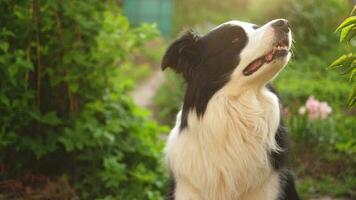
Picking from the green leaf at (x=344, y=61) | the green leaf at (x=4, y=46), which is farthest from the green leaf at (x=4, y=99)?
the green leaf at (x=344, y=61)

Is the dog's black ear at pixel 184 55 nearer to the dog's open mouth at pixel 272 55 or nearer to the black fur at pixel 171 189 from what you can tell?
the dog's open mouth at pixel 272 55

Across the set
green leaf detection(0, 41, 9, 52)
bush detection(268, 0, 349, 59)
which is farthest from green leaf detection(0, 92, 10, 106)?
bush detection(268, 0, 349, 59)

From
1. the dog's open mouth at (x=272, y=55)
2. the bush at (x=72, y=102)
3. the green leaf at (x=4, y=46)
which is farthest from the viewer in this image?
the bush at (x=72, y=102)

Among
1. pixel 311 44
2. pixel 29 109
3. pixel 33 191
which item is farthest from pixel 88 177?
pixel 311 44

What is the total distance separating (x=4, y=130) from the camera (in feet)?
14.8

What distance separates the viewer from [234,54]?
341cm

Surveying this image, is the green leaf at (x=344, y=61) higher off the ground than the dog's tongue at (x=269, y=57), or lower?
higher

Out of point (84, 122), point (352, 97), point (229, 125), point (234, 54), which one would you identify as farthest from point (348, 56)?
point (84, 122)

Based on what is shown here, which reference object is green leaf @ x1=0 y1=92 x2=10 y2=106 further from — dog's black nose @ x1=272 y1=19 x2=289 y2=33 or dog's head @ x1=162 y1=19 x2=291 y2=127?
dog's black nose @ x1=272 y1=19 x2=289 y2=33

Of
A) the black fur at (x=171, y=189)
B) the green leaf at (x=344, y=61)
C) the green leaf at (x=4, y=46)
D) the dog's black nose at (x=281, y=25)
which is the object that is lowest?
the black fur at (x=171, y=189)

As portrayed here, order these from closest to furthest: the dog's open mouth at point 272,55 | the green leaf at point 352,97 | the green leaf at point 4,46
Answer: the green leaf at point 352,97 → the dog's open mouth at point 272,55 → the green leaf at point 4,46

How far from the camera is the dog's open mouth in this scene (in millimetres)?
3252

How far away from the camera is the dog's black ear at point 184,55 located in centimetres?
353

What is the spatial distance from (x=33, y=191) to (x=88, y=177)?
1.52 ft
